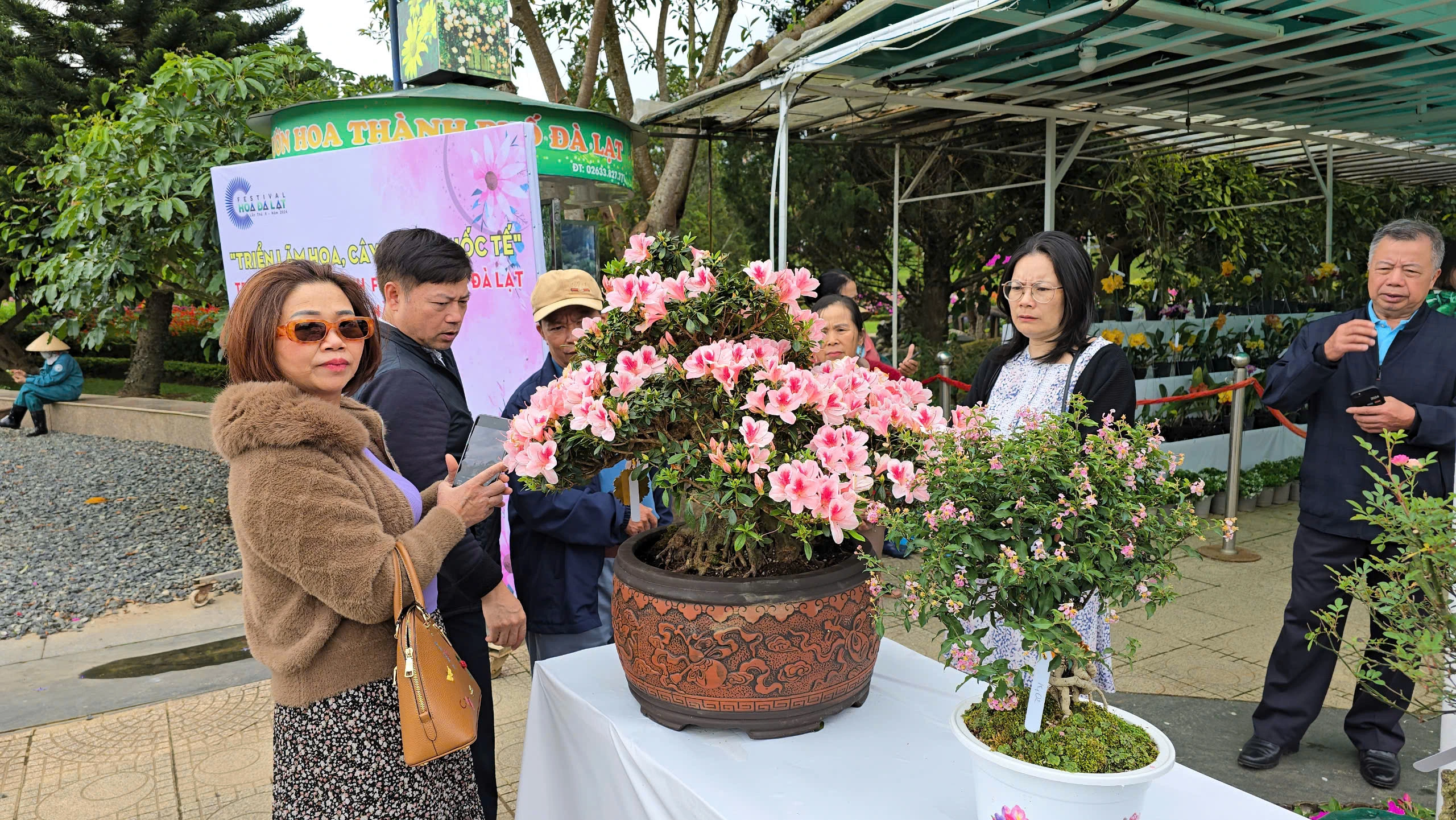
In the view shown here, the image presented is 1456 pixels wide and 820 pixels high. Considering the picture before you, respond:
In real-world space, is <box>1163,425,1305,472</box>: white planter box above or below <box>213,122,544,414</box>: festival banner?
below

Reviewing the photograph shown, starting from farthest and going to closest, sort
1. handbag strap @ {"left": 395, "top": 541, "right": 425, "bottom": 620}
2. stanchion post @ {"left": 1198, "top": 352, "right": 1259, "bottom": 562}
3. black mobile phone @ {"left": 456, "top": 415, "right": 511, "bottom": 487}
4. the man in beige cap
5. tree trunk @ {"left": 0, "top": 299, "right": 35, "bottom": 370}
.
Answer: tree trunk @ {"left": 0, "top": 299, "right": 35, "bottom": 370} < the man in beige cap < stanchion post @ {"left": 1198, "top": 352, "right": 1259, "bottom": 562} < black mobile phone @ {"left": 456, "top": 415, "right": 511, "bottom": 487} < handbag strap @ {"left": 395, "top": 541, "right": 425, "bottom": 620}

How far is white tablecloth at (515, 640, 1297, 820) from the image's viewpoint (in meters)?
1.26

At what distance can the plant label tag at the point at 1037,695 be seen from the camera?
1130mm

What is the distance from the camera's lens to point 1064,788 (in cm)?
105

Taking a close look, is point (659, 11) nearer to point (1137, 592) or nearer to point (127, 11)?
point (1137, 592)

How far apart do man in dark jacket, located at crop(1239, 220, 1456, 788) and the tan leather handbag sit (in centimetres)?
233

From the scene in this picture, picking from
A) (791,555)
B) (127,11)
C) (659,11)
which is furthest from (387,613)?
(127,11)

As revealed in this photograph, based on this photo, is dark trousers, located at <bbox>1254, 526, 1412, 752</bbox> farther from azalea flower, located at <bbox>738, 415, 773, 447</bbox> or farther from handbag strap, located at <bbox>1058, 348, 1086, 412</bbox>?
azalea flower, located at <bbox>738, 415, 773, 447</bbox>

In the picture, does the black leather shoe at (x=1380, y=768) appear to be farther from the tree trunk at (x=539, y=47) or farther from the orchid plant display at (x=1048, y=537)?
the tree trunk at (x=539, y=47)

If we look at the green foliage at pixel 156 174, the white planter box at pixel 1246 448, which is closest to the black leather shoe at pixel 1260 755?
the white planter box at pixel 1246 448

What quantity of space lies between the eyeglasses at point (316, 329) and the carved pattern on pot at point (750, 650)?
68cm

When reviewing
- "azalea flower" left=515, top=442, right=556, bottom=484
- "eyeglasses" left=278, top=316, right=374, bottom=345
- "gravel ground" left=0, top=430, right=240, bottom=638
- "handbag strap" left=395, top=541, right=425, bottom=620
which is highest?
"eyeglasses" left=278, top=316, right=374, bottom=345

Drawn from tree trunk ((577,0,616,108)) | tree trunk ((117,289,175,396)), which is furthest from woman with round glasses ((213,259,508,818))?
tree trunk ((117,289,175,396))

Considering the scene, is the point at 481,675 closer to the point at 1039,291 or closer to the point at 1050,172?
the point at 1039,291
